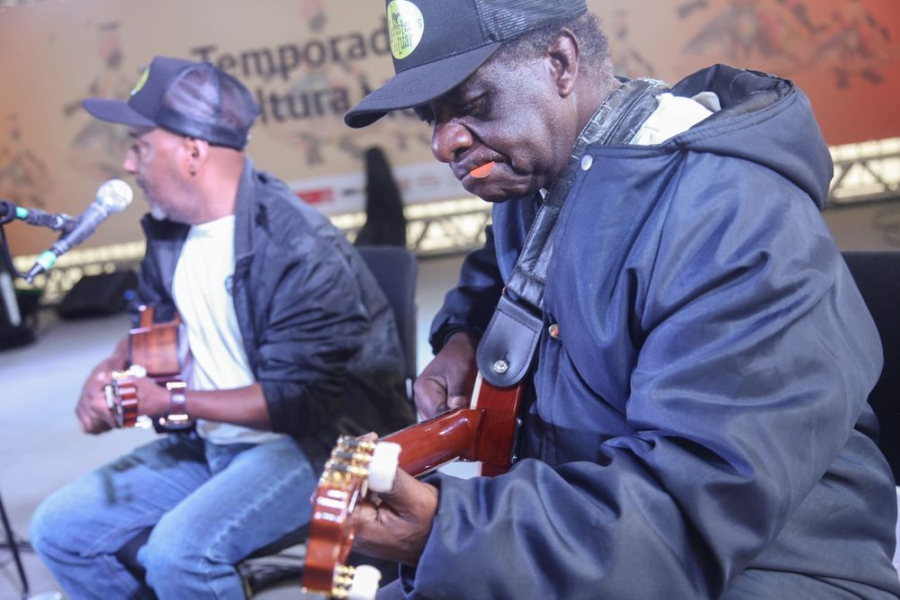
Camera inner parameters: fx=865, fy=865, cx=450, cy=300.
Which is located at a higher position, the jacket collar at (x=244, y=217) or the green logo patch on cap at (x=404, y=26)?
the green logo patch on cap at (x=404, y=26)

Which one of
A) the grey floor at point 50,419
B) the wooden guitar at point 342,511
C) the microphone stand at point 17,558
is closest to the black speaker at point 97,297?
the grey floor at point 50,419

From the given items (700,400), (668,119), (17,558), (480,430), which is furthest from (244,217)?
(700,400)

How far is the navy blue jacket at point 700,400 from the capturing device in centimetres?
112

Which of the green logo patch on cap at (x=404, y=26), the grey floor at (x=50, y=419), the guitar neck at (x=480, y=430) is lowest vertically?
the grey floor at (x=50, y=419)

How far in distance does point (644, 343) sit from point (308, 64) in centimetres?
715

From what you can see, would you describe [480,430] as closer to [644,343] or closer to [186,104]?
[644,343]

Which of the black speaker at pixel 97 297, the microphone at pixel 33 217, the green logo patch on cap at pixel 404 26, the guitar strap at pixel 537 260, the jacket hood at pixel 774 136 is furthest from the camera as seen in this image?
the black speaker at pixel 97 297

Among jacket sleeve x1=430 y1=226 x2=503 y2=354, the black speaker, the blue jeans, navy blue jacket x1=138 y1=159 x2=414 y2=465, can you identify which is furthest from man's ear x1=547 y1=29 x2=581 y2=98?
the black speaker

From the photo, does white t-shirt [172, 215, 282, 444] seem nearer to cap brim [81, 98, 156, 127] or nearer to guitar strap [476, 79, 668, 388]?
cap brim [81, 98, 156, 127]

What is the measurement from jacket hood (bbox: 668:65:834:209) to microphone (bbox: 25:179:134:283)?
1734 millimetres

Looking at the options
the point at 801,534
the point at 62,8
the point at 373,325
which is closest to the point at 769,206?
the point at 801,534

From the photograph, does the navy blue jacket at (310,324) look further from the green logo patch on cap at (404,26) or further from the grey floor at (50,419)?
the green logo patch on cap at (404,26)

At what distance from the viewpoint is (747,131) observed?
4.12 ft

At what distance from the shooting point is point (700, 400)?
3.71 ft
